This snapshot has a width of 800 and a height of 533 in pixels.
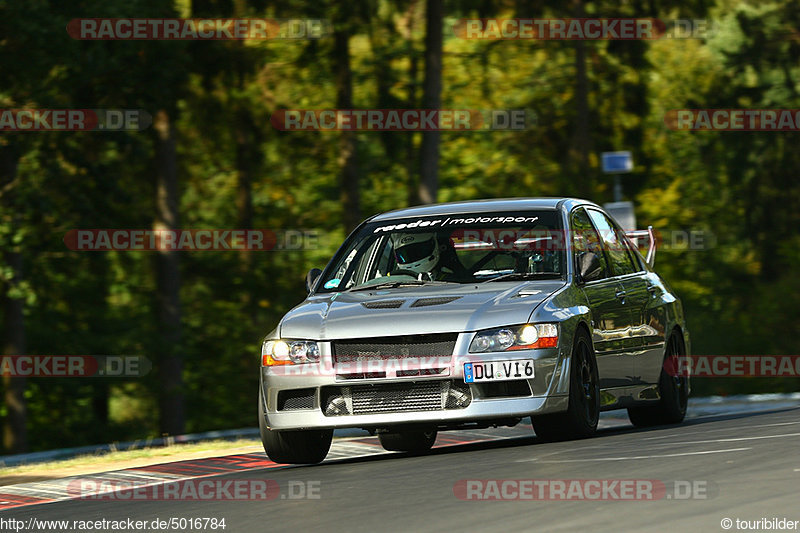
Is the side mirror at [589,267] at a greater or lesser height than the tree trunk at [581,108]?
lesser

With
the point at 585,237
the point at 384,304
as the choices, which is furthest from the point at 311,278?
the point at 585,237

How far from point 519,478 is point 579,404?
1895mm

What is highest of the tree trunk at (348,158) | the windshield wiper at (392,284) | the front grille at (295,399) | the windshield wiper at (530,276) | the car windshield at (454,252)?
the tree trunk at (348,158)

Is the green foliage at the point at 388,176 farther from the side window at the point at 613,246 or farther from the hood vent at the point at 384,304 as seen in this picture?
the hood vent at the point at 384,304

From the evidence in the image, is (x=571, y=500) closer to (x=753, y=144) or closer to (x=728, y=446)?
(x=728, y=446)

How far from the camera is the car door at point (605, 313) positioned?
1113 cm

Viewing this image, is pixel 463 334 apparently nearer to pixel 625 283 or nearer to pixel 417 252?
pixel 417 252

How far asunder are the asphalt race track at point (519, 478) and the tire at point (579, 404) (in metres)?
0.12

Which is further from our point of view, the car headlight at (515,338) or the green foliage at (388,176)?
the green foliage at (388,176)

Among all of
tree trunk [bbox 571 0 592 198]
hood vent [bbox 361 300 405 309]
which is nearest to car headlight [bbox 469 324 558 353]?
hood vent [bbox 361 300 405 309]

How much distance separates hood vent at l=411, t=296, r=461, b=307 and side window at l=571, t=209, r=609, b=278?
1.37m

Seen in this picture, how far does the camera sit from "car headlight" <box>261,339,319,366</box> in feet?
33.8

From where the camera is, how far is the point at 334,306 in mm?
10680

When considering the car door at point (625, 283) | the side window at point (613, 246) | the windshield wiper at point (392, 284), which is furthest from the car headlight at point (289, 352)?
the side window at point (613, 246)
